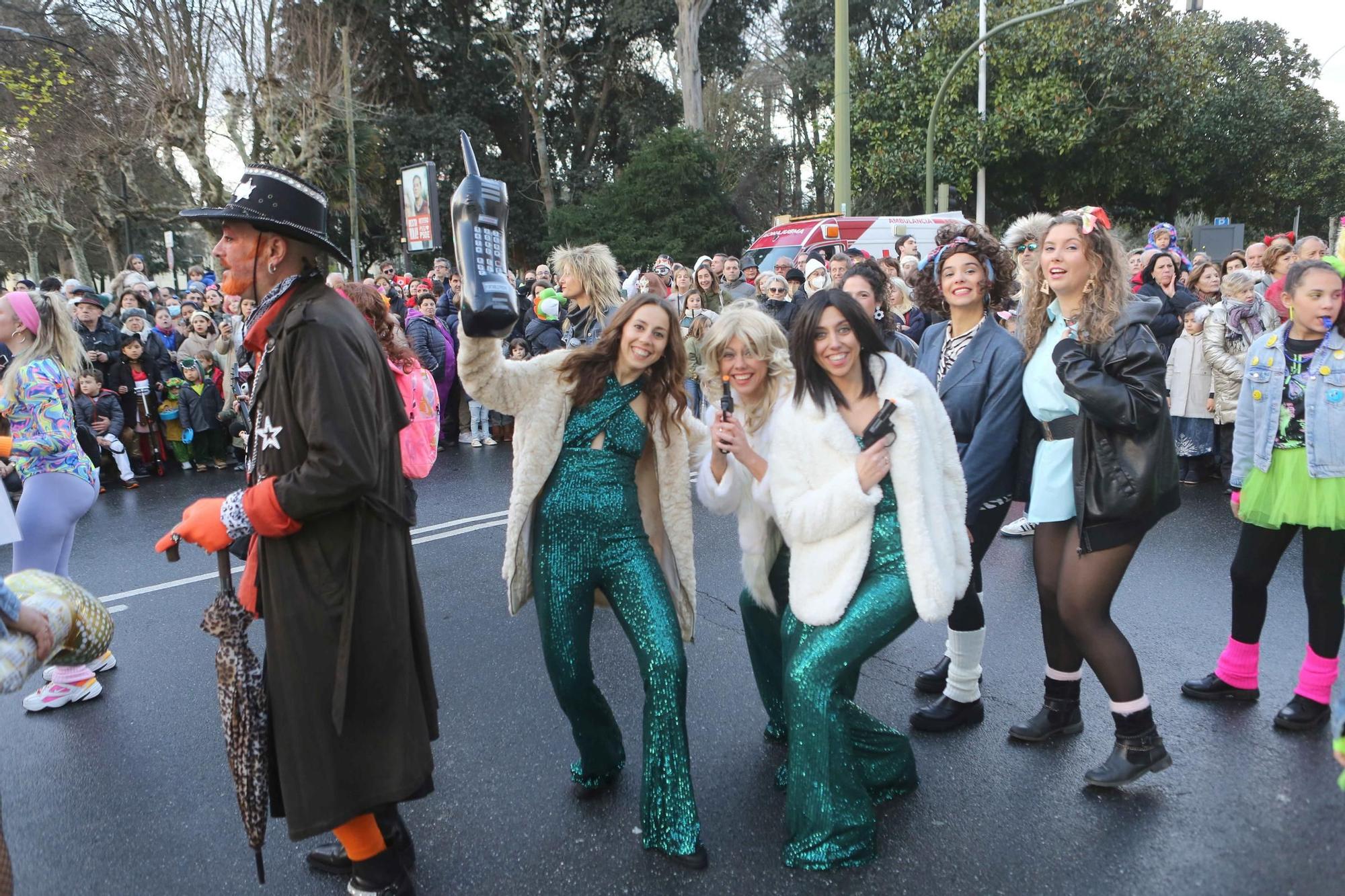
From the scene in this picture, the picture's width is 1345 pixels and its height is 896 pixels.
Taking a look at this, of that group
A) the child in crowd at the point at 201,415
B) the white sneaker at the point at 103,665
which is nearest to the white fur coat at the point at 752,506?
the white sneaker at the point at 103,665

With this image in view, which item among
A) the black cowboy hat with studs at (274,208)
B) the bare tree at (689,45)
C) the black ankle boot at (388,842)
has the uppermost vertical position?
the bare tree at (689,45)

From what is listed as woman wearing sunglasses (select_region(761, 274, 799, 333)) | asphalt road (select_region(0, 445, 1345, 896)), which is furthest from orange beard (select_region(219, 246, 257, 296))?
woman wearing sunglasses (select_region(761, 274, 799, 333))

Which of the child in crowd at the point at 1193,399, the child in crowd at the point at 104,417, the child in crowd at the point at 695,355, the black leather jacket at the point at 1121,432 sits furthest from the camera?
the child in crowd at the point at 104,417

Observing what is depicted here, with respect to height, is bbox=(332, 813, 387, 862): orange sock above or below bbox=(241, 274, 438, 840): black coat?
below

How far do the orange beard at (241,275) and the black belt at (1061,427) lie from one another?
2.75 m

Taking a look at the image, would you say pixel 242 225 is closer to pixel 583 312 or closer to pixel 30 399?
pixel 30 399

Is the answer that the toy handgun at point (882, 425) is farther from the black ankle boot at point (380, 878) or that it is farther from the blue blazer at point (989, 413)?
the black ankle boot at point (380, 878)

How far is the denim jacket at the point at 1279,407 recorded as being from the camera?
11.7 feet

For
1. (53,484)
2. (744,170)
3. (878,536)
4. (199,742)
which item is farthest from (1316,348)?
(744,170)

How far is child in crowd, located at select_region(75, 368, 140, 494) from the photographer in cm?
895

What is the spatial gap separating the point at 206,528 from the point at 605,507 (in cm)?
119

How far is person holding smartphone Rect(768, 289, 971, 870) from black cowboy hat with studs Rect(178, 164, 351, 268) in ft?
4.92

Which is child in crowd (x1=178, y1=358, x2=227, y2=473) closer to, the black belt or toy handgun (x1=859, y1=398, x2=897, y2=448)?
toy handgun (x1=859, y1=398, x2=897, y2=448)

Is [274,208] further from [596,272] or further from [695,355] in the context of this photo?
[695,355]
